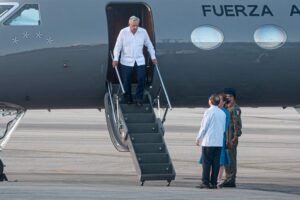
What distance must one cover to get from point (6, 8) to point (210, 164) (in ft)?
17.9

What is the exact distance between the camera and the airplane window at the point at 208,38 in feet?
82.6

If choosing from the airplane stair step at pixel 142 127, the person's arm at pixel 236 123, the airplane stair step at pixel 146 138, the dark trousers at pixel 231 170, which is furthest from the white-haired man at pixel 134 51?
the dark trousers at pixel 231 170

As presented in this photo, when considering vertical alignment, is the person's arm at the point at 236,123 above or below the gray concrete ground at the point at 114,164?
above

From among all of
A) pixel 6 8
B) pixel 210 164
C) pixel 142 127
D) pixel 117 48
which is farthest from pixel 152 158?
pixel 6 8

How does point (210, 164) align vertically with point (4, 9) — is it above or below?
below

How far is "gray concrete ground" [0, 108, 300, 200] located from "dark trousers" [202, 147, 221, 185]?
33 centimetres

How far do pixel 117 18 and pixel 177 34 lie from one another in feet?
4.75

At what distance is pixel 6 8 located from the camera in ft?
80.8

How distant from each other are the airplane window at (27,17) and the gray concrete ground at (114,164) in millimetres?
3325

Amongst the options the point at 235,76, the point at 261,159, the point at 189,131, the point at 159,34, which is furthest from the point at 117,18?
the point at 189,131

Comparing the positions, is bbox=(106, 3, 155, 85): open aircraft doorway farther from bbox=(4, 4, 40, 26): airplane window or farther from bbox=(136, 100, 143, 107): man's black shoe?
bbox=(4, 4, 40, 26): airplane window

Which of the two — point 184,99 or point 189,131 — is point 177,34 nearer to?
point 184,99

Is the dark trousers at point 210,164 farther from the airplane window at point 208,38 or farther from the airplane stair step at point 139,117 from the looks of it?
the airplane window at point 208,38

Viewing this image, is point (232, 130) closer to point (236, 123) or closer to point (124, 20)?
point (236, 123)
